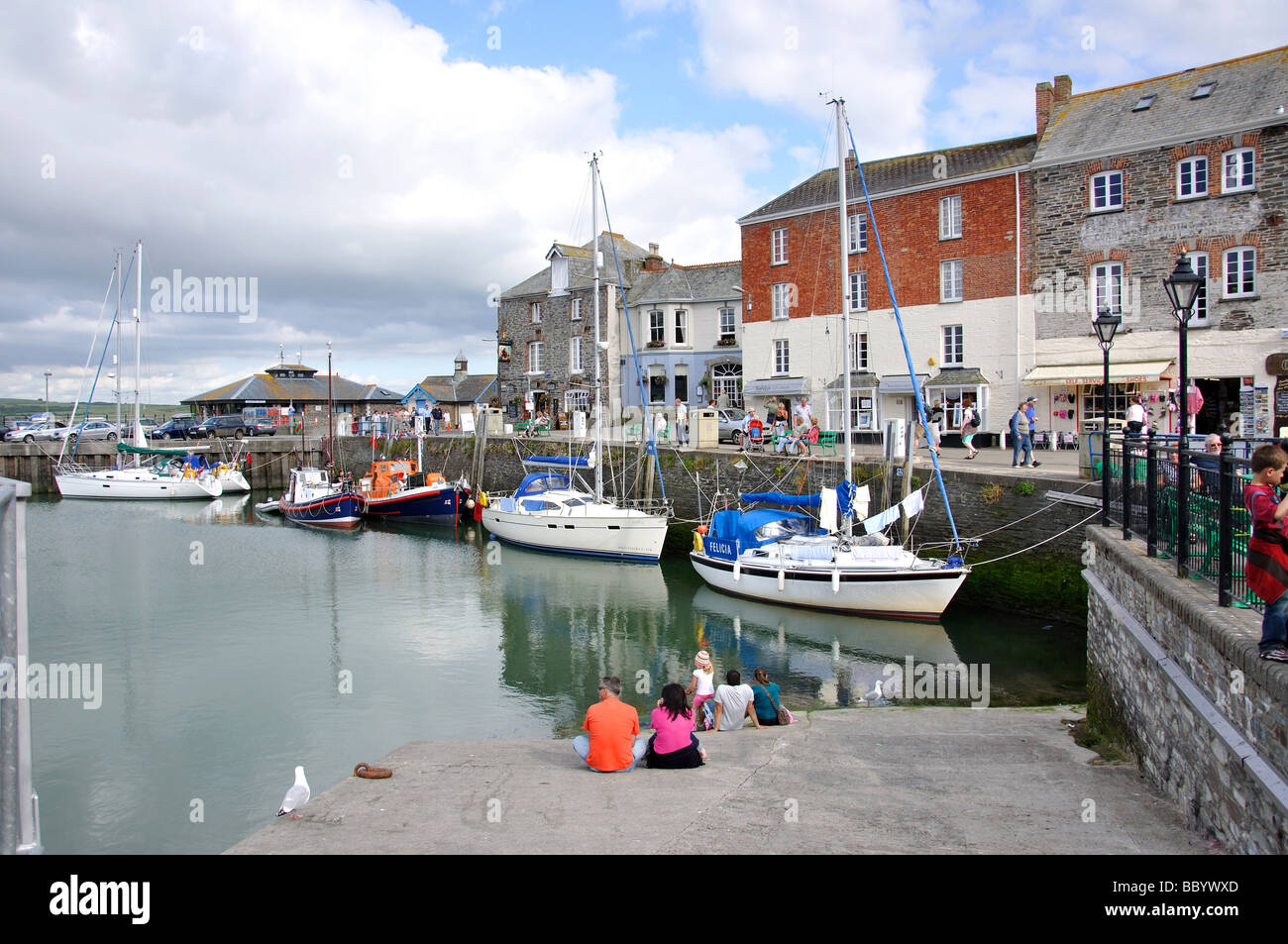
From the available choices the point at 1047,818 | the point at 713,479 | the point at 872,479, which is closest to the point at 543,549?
the point at 713,479

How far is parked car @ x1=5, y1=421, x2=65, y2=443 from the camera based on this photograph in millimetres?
54625

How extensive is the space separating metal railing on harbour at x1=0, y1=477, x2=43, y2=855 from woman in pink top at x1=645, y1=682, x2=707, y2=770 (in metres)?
6.04

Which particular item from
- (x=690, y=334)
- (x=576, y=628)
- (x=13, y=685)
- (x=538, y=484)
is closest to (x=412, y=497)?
(x=538, y=484)

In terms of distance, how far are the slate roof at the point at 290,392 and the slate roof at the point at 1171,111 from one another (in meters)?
56.1

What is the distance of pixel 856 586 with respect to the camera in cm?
1984

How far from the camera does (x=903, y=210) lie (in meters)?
33.2

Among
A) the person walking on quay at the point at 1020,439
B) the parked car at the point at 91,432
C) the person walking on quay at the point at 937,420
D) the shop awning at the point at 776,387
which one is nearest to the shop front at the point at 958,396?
the person walking on quay at the point at 937,420

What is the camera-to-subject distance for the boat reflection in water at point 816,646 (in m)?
16.0

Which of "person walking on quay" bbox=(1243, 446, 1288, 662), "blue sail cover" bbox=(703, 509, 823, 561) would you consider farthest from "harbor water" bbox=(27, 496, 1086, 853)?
"person walking on quay" bbox=(1243, 446, 1288, 662)

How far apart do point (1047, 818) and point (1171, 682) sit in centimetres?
150

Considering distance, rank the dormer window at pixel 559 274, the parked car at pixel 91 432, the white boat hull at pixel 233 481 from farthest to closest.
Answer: the parked car at pixel 91 432 < the dormer window at pixel 559 274 < the white boat hull at pixel 233 481

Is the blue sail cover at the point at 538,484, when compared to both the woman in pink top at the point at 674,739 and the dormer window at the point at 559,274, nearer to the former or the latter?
the dormer window at the point at 559,274

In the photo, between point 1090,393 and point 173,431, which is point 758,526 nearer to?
point 1090,393
